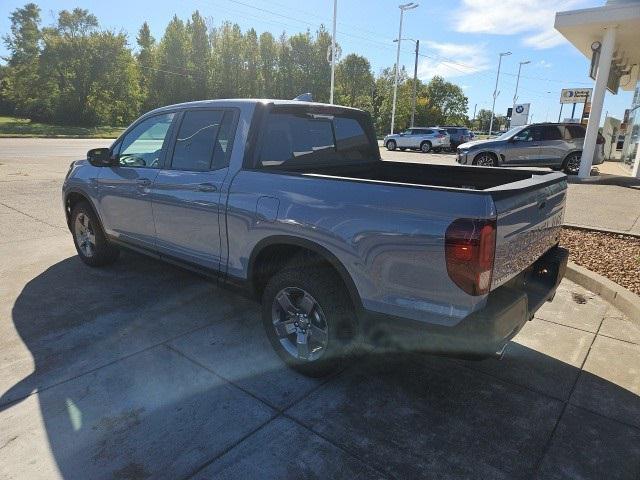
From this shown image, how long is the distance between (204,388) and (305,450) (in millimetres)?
887

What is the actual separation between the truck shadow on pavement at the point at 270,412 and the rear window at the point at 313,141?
1.49m

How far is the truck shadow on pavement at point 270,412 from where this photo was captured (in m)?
2.34

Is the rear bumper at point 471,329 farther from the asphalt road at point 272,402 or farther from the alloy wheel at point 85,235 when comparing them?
the alloy wheel at point 85,235

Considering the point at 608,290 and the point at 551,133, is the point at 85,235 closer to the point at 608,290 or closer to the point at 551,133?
the point at 608,290

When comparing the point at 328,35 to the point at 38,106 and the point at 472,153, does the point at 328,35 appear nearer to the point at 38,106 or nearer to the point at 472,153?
the point at 38,106

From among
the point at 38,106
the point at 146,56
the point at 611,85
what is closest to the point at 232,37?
the point at 146,56

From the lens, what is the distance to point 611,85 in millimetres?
17375

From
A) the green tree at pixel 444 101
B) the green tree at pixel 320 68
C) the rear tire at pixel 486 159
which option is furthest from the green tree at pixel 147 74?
the rear tire at pixel 486 159

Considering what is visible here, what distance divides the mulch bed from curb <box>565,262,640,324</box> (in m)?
0.14

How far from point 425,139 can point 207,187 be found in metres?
26.5

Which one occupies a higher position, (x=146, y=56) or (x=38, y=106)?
(x=146, y=56)

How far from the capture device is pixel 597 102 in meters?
13.2

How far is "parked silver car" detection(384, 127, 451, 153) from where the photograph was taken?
27969mm

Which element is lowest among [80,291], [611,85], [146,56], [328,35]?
[80,291]
